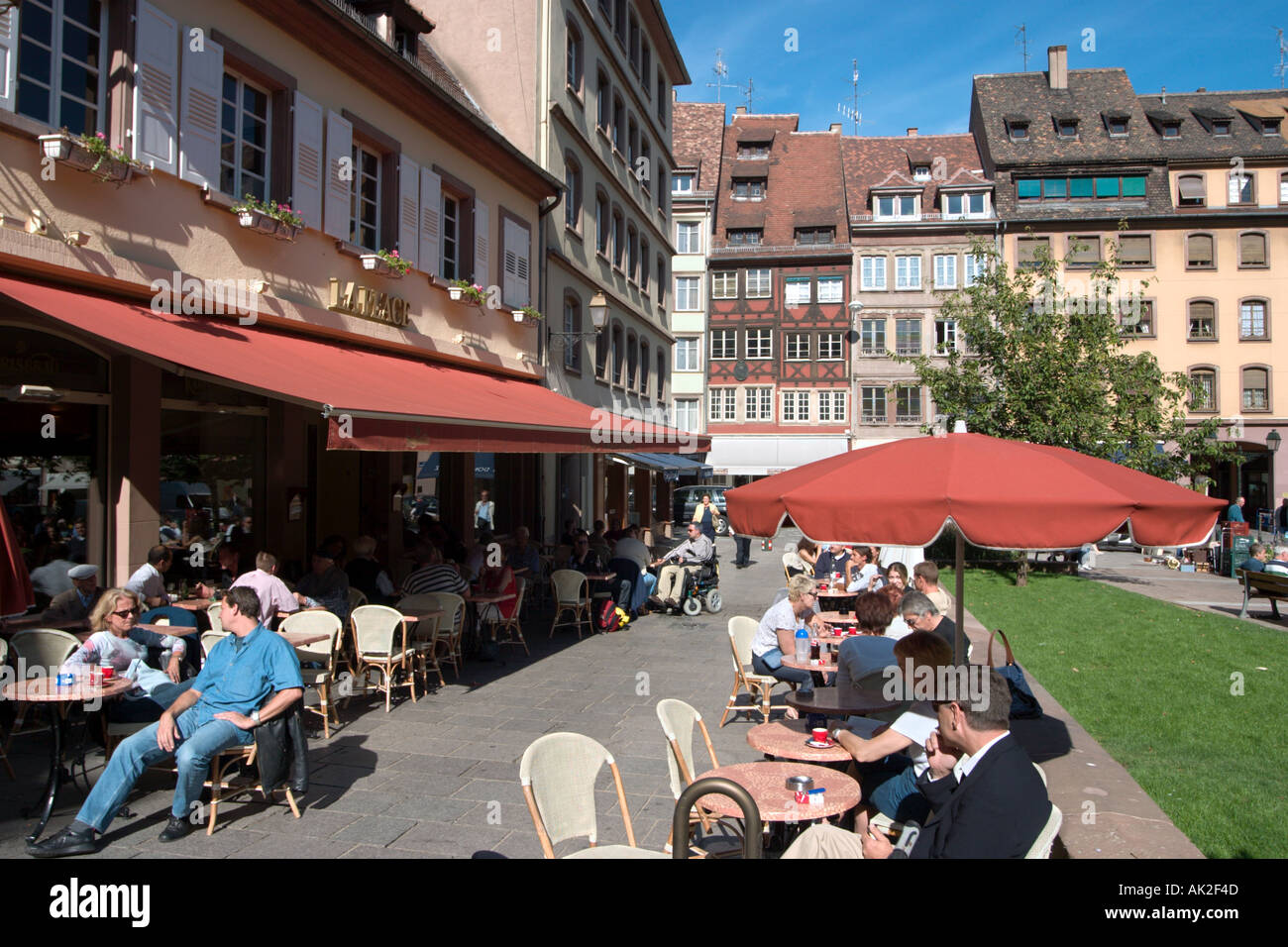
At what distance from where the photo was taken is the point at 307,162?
Answer: 10.2 meters

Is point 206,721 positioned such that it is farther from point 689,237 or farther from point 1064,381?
point 689,237

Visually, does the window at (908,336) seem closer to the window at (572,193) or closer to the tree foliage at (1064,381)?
the tree foliage at (1064,381)

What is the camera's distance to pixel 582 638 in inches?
470

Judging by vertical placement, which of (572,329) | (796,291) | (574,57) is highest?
(796,291)

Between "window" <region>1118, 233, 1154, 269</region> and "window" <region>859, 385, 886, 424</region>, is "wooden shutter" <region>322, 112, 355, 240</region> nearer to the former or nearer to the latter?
"window" <region>859, 385, 886, 424</region>

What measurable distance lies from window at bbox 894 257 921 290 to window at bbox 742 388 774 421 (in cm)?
774

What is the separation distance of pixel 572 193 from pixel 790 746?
16.0m

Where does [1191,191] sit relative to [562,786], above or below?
above

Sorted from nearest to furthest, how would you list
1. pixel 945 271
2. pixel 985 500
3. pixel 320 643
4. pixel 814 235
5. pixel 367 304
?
pixel 985 500, pixel 320 643, pixel 367 304, pixel 945 271, pixel 814 235

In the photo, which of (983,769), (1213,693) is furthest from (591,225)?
(983,769)

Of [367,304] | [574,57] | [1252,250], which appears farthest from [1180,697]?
[1252,250]

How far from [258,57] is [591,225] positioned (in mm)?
11160

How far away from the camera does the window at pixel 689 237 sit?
136 ft
